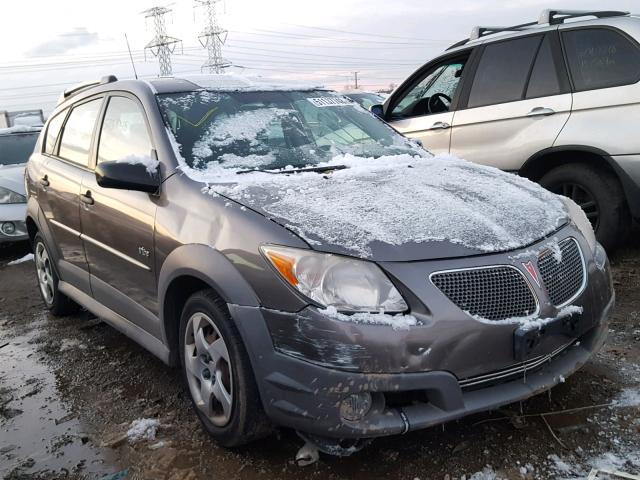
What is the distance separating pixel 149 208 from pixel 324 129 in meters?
1.17

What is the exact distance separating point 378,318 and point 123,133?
2.16 meters

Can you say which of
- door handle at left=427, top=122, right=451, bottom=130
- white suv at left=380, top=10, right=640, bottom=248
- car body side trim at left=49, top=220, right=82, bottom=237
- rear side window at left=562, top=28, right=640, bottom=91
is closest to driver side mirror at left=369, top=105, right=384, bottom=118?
white suv at left=380, top=10, right=640, bottom=248

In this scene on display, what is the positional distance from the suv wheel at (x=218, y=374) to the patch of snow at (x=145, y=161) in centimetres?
72

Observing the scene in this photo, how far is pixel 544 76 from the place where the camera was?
15.9ft

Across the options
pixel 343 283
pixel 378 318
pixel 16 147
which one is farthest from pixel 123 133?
pixel 16 147

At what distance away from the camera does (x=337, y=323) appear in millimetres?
2123

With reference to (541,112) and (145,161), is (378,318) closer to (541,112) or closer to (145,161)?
(145,161)

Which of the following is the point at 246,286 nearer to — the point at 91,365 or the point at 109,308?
the point at 109,308

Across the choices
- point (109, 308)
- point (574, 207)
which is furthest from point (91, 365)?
point (574, 207)

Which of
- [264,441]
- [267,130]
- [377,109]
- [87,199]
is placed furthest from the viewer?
[377,109]

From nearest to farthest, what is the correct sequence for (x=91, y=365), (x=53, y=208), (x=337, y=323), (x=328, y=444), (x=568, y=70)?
(x=337, y=323) < (x=328, y=444) < (x=91, y=365) < (x=53, y=208) < (x=568, y=70)

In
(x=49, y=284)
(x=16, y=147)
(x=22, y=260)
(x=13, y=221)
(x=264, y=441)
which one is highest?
(x=16, y=147)

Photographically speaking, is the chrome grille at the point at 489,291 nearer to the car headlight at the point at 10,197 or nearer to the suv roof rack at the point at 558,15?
the suv roof rack at the point at 558,15

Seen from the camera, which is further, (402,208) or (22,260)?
(22,260)
